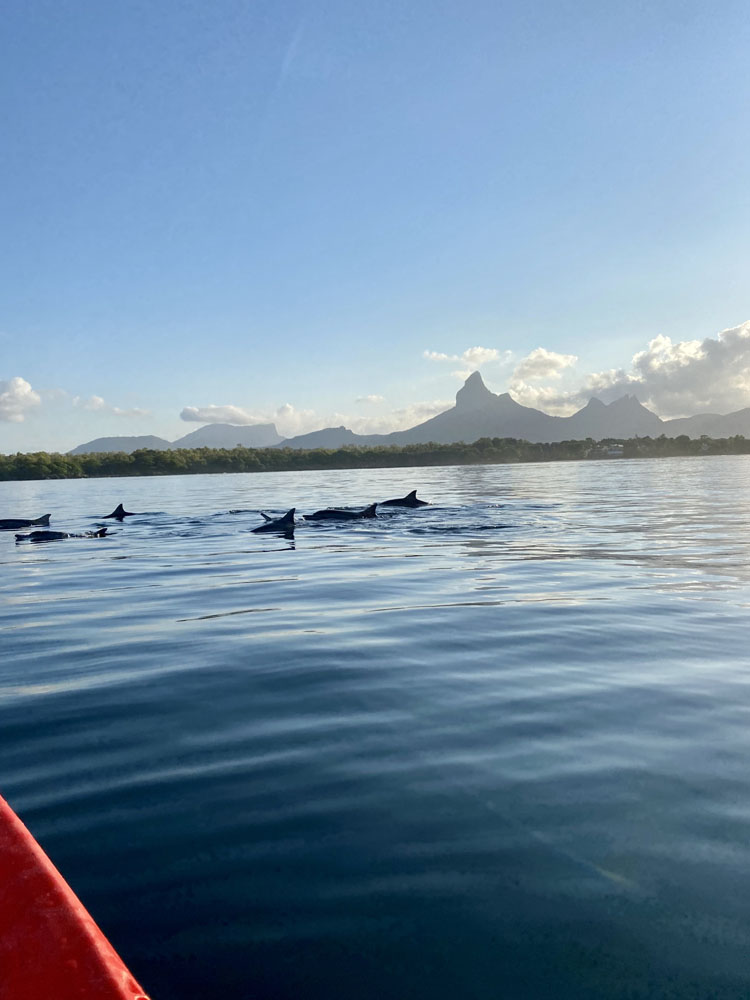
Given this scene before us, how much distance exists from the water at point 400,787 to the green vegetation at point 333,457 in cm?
13133

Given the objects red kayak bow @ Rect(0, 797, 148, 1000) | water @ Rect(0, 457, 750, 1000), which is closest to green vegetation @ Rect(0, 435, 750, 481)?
water @ Rect(0, 457, 750, 1000)

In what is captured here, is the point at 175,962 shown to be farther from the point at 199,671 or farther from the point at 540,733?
the point at 199,671

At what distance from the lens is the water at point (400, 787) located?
→ 2.88m

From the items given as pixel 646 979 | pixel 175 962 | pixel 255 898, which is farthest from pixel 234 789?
pixel 646 979

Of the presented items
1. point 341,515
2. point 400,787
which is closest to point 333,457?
point 341,515

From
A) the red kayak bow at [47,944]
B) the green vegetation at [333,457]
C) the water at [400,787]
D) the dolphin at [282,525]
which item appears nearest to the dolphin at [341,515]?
the dolphin at [282,525]

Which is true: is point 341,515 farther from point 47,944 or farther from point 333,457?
point 333,457

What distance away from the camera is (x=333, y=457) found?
5842 inches

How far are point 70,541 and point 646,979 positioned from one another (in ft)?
71.5

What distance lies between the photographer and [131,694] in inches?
258

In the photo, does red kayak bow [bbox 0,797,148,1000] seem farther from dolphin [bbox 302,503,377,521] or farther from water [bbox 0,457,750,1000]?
dolphin [bbox 302,503,377,521]

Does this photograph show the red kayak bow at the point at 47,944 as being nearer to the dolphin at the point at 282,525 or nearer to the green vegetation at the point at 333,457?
the dolphin at the point at 282,525

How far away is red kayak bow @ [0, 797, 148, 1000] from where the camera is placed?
2135 millimetres

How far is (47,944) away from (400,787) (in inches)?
94.0
